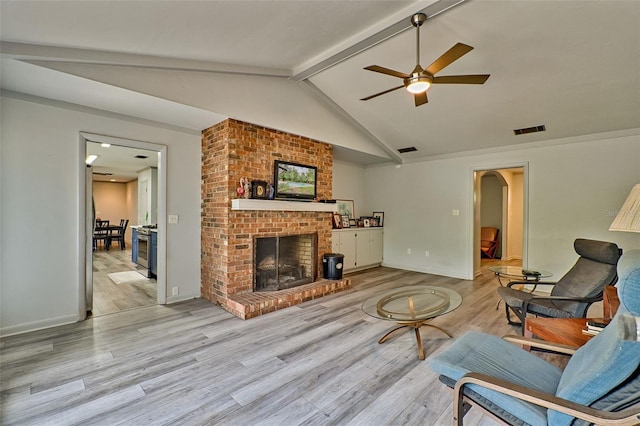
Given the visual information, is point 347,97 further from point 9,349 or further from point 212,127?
point 9,349

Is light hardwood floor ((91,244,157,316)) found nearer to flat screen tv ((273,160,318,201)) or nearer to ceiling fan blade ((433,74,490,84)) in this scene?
flat screen tv ((273,160,318,201))

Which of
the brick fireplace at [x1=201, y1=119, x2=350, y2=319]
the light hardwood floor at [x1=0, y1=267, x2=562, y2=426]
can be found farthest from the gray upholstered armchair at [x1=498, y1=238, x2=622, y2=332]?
the brick fireplace at [x1=201, y1=119, x2=350, y2=319]

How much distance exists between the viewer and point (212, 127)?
3979 millimetres

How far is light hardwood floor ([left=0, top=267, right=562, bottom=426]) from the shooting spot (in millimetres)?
1841

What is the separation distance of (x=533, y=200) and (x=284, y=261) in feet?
14.1

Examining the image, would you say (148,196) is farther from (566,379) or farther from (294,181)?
(566,379)

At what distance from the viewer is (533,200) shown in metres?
4.88

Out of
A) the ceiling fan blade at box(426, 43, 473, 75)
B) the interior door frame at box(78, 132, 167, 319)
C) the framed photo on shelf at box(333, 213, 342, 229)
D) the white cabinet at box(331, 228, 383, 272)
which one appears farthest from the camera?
the framed photo on shelf at box(333, 213, 342, 229)

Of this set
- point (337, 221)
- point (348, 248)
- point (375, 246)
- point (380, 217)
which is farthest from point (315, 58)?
point (375, 246)

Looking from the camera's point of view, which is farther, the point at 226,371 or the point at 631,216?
the point at 226,371

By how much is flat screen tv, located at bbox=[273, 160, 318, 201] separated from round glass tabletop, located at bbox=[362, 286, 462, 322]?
2.09m

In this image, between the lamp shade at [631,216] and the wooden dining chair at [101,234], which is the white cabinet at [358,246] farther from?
the wooden dining chair at [101,234]

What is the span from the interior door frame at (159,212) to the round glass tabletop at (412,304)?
2.75 metres

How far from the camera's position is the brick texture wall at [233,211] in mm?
3729
